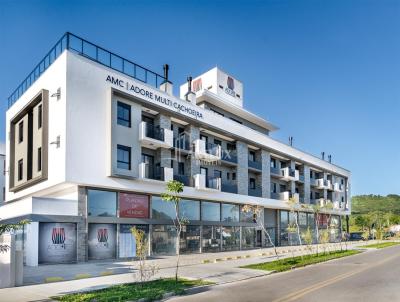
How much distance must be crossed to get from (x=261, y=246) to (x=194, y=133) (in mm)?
18938

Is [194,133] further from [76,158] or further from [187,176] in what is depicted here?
[76,158]

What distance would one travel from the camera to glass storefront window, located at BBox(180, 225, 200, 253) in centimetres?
3638

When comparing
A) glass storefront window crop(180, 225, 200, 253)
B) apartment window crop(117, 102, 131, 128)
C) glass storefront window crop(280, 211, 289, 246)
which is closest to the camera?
apartment window crop(117, 102, 131, 128)

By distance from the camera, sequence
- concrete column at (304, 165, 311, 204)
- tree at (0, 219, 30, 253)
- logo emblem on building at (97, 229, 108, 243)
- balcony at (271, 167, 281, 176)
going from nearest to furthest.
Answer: tree at (0, 219, 30, 253) < logo emblem on building at (97, 229, 108, 243) < balcony at (271, 167, 281, 176) < concrete column at (304, 165, 311, 204)

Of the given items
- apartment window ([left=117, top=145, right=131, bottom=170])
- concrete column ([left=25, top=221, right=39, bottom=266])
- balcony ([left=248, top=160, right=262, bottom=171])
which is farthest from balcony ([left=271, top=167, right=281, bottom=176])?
concrete column ([left=25, top=221, right=39, bottom=266])

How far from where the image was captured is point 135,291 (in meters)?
15.2

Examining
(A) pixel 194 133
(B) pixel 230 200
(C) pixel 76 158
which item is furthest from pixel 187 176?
(C) pixel 76 158

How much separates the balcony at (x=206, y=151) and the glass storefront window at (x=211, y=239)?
272 inches

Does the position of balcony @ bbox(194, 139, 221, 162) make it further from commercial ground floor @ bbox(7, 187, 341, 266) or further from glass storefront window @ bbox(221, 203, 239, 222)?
glass storefront window @ bbox(221, 203, 239, 222)

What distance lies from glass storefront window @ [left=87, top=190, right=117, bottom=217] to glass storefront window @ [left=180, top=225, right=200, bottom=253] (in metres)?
8.25

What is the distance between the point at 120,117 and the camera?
31625 mm

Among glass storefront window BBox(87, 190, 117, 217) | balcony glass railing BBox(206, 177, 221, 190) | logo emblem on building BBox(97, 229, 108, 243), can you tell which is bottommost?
logo emblem on building BBox(97, 229, 108, 243)

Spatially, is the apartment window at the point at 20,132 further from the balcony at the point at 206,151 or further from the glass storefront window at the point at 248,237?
the glass storefront window at the point at 248,237

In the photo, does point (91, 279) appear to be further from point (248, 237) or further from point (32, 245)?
point (248, 237)
